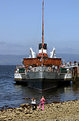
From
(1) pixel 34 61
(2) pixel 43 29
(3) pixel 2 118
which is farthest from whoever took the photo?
(1) pixel 34 61

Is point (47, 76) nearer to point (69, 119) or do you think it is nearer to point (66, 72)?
point (66, 72)

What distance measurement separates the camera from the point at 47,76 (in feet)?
175

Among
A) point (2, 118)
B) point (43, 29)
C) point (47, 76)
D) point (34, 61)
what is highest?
point (43, 29)

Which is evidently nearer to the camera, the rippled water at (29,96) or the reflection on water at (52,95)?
the rippled water at (29,96)

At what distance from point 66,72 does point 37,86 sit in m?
19.8

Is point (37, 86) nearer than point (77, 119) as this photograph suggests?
No

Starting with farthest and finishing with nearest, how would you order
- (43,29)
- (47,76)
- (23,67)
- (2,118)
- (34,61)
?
(23,67) → (34,61) → (43,29) → (47,76) → (2,118)

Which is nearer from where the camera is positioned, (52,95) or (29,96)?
(29,96)

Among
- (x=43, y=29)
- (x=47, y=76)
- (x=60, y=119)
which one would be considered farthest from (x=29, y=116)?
(x=43, y=29)

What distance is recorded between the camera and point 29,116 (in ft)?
81.3

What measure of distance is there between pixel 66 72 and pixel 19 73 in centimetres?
1408

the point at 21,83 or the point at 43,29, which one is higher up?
the point at 43,29

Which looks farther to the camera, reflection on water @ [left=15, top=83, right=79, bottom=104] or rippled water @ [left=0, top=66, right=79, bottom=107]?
reflection on water @ [left=15, top=83, right=79, bottom=104]

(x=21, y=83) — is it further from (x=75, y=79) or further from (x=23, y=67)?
(x=75, y=79)
